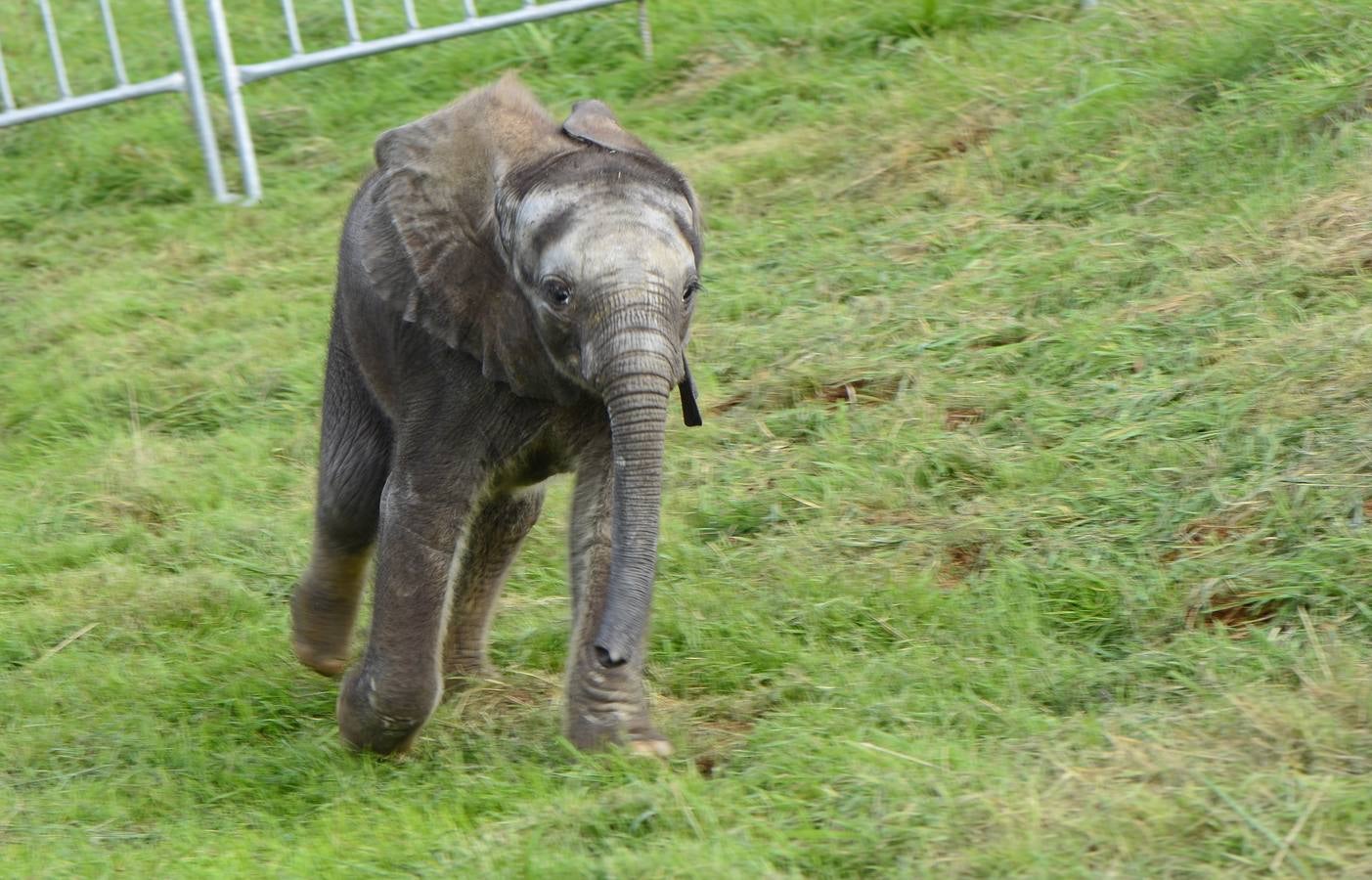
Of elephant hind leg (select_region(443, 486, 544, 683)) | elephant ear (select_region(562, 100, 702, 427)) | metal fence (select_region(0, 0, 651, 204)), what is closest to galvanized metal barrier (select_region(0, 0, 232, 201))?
metal fence (select_region(0, 0, 651, 204))

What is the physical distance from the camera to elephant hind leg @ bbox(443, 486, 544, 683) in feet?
17.3

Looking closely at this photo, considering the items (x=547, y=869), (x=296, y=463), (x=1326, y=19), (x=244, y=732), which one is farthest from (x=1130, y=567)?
(x=1326, y=19)

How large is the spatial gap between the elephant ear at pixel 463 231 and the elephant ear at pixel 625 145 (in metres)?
0.06

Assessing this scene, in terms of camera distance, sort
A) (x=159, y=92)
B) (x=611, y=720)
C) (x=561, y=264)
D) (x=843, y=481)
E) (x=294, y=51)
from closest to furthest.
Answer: (x=561, y=264)
(x=611, y=720)
(x=843, y=481)
(x=294, y=51)
(x=159, y=92)

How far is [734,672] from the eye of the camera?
5004mm

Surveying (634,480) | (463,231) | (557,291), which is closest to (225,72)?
(463,231)

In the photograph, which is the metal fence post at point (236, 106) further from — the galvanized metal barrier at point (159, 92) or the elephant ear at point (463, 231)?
the elephant ear at point (463, 231)

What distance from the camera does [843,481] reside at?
602 centimetres

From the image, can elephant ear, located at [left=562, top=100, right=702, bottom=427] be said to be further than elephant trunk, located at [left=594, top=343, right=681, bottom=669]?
Yes

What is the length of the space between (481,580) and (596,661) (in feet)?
3.19

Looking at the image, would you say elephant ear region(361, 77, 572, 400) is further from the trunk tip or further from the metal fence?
the metal fence

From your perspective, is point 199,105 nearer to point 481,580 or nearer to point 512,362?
point 481,580

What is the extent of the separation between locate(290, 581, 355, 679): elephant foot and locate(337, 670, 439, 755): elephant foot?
1.82ft

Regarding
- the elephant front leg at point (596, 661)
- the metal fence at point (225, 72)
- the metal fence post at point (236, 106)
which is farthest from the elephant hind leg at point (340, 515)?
the metal fence at point (225, 72)
